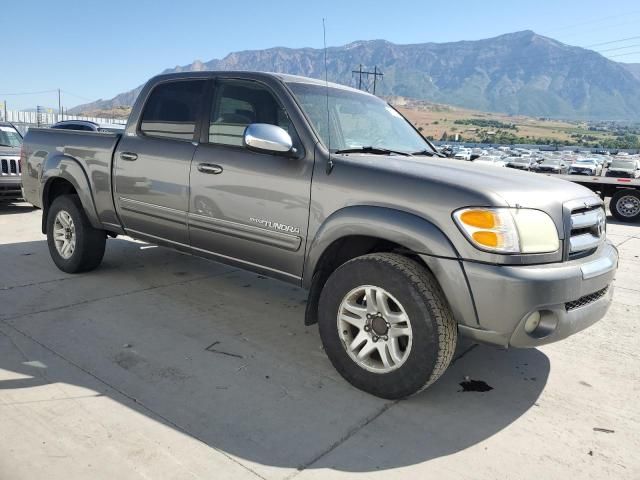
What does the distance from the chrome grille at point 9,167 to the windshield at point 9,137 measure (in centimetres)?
82

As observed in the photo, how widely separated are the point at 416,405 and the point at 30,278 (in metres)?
3.97

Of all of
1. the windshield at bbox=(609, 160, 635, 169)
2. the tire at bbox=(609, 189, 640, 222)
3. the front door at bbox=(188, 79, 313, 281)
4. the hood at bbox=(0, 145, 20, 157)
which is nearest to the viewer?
the front door at bbox=(188, 79, 313, 281)

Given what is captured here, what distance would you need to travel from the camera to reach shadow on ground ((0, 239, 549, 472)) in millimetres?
2604

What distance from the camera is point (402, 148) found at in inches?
151

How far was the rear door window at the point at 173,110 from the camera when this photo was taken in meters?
4.11

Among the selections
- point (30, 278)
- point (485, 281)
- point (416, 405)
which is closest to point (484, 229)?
point (485, 281)

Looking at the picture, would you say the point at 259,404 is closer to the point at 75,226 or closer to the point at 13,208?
the point at 75,226

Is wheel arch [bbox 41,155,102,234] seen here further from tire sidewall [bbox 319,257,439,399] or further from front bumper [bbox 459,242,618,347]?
front bumper [bbox 459,242,618,347]

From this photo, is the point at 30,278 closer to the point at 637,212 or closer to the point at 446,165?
the point at 446,165

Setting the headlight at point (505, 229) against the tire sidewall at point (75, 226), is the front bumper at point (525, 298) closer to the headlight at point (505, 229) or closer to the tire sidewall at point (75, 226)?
the headlight at point (505, 229)

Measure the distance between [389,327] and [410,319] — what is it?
175mm

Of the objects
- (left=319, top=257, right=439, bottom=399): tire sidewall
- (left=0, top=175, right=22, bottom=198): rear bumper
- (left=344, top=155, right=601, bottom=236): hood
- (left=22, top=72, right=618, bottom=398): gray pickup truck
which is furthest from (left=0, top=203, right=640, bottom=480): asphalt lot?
(left=0, top=175, right=22, bottom=198): rear bumper

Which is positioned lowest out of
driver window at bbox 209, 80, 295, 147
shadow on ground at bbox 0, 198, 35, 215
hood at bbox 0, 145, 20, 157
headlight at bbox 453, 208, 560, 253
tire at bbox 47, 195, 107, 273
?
shadow on ground at bbox 0, 198, 35, 215

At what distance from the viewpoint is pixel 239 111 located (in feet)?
12.6
